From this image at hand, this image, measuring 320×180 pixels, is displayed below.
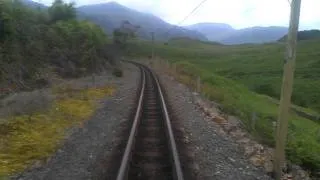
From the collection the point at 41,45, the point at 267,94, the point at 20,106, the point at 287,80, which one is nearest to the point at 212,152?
the point at 287,80

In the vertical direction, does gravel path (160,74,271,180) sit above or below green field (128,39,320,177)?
above

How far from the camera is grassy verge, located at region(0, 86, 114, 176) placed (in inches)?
412

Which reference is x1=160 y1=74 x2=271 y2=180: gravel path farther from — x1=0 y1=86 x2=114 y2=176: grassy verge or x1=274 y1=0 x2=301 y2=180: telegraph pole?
x1=0 y1=86 x2=114 y2=176: grassy verge

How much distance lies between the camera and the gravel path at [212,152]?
30.7ft

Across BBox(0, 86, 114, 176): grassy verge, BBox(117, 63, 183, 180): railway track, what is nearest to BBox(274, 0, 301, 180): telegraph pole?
BBox(117, 63, 183, 180): railway track

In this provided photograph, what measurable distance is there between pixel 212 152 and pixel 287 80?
292cm

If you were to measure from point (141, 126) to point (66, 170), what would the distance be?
504cm

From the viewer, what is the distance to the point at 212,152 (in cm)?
1127

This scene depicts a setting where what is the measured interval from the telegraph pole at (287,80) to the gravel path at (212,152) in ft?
1.58

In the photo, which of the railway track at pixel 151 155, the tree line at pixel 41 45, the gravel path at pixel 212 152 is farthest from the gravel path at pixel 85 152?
the tree line at pixel 41 45

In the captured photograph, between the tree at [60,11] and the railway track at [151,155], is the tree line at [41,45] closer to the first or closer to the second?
the tree at [60,11]

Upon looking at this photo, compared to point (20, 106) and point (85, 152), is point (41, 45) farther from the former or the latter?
point (85, 152)

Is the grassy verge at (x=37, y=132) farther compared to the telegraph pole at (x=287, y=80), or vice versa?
the grassy verge at (x=37, y=132)

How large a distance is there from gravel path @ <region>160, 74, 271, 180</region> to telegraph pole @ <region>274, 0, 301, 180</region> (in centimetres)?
48
